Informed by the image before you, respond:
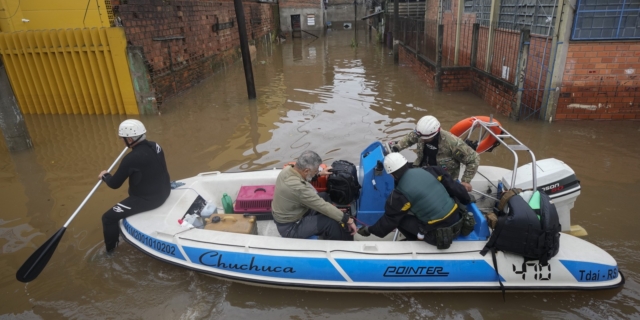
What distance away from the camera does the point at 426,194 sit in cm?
339

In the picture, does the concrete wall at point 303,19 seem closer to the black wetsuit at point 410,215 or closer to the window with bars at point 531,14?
the window with bars at point 531,14

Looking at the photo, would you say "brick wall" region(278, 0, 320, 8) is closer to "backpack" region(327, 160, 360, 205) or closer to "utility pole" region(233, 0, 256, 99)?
"utility pole" region(233, 0, 256, 99)

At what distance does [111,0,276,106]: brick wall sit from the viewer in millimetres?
9719

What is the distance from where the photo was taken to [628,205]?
5.00 meters

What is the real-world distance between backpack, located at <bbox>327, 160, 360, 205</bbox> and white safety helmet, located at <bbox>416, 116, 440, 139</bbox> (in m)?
0.92

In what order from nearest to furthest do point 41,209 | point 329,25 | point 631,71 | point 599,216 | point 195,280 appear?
point 195,280 < point 599,216 < point 41,209 < point 631,71 < point 329,25

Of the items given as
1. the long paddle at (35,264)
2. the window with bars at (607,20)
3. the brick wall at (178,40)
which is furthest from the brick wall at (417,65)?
the long paddle at (35,264)

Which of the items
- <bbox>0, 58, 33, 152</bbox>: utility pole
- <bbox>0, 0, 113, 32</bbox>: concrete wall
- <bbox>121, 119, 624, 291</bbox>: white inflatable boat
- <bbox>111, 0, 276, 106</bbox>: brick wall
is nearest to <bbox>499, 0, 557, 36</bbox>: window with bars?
<bbox>121, 119, 624, 291</bbox>: white inflatable boat

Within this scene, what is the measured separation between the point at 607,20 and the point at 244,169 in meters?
7.16

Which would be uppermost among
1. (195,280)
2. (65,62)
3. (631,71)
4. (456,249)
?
(65,62)

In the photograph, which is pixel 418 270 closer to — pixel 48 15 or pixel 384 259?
pixel 384 259

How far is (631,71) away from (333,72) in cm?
1018

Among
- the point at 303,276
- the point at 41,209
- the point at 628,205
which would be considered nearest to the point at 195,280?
the point at 303,276

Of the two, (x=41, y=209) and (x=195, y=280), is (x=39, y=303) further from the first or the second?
(x=41, y=209)
